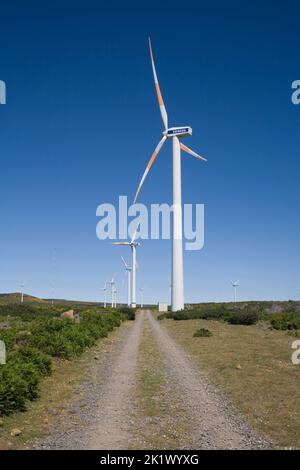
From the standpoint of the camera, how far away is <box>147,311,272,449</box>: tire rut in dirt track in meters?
10.1

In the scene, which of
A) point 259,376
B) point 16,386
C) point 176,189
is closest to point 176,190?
point 176,189

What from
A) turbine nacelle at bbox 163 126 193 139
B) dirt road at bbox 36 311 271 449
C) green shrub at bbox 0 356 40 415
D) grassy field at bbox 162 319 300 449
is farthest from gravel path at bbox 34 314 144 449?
turbine nacelle at bbox 163 126 193 139

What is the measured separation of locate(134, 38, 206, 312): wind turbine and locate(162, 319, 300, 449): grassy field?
82.0 ft

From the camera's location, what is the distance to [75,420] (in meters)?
12.1

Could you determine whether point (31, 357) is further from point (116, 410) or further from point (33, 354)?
point (116, 410)

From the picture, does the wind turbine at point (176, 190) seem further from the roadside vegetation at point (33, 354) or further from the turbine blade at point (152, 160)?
the roadside vegetation at point (33, 354)

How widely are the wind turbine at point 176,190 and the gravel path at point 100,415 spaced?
37548 mm

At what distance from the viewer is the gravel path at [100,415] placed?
33.1 feet

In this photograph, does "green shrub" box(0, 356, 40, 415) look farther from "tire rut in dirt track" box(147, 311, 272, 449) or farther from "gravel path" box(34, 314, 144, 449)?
"tire rut in dirt track" box(147, 311, 272, 449)

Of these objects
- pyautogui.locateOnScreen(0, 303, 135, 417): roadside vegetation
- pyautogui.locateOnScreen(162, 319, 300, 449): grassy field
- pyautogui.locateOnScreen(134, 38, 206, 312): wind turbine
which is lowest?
pyautogui.locateOnScreen(162, 319, 300, 449): grassy field

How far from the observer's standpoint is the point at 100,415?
41.0ft

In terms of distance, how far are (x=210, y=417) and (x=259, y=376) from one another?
6.97 m
